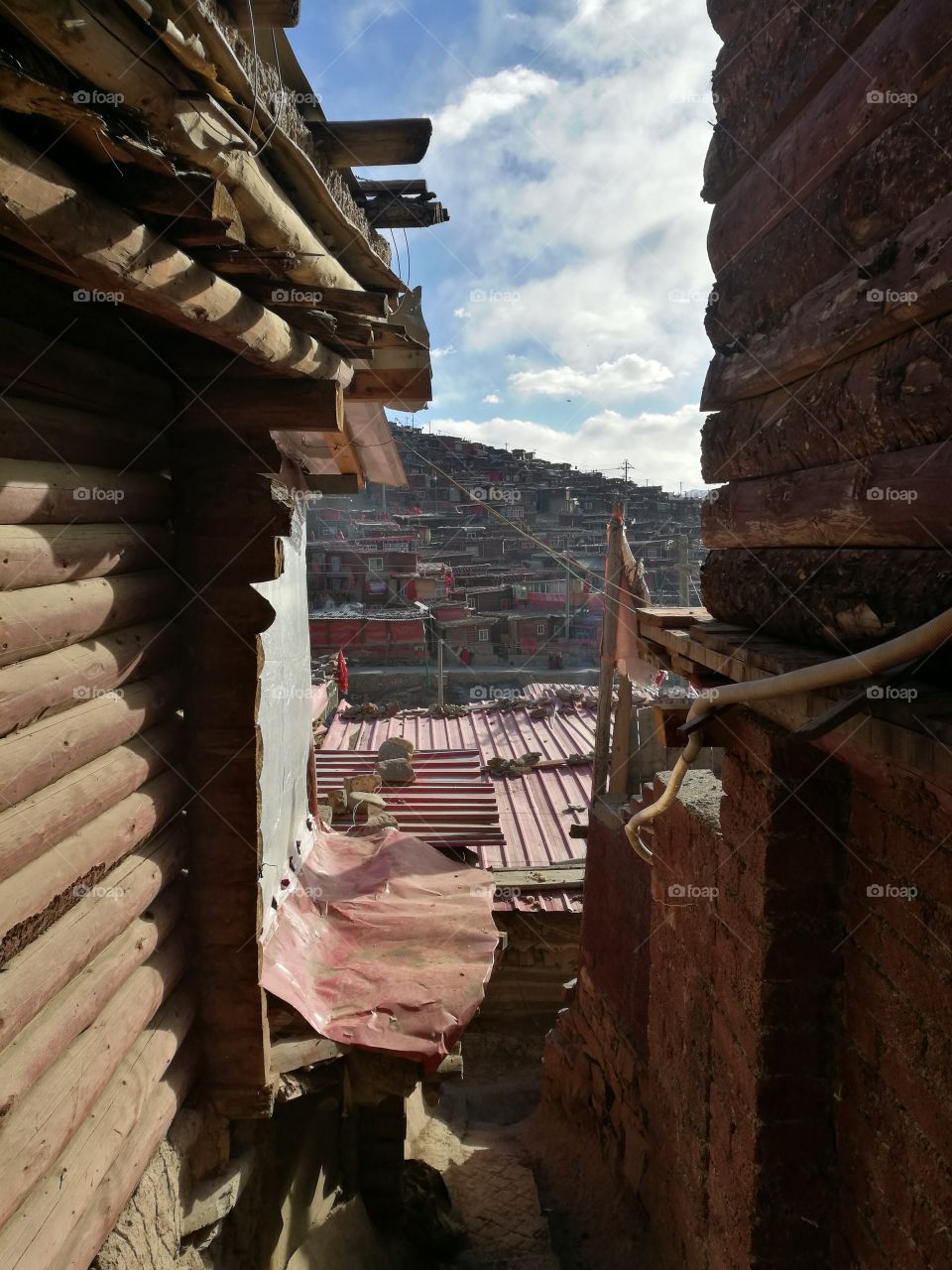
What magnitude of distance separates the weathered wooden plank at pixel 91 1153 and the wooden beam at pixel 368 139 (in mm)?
3888

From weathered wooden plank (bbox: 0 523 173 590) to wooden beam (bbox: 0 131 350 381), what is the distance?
2.83 feet

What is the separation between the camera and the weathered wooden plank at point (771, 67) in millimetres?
2287

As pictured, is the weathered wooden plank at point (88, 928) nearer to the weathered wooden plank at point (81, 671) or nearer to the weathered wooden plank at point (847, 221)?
the weathered wooden plank at point (81, 671)

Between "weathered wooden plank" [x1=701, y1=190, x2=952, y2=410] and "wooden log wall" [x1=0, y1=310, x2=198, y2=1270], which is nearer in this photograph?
"weathered wooden plank" [x1=701, y1=190, x2=952, y2=410]

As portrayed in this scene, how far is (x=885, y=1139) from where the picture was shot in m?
2.32

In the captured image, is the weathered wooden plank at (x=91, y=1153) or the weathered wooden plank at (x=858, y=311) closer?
the weathered wooden plank at (x=858, y=311)

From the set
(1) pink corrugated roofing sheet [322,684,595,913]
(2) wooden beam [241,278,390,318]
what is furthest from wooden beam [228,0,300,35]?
(1) pink corrugated roofing sheet [322,684,595,913]

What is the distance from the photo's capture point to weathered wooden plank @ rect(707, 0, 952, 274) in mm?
1919

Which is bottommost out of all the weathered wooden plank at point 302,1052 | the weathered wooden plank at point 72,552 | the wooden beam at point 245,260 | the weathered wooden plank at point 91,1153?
the weathered wooden plank at point 302,1052

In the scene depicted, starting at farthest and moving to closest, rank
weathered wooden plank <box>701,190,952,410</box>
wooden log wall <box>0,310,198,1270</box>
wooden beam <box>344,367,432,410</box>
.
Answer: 1. wooden beam <box>344,367,432,410</box>
2. wooden log wall <box>0,310,198,1270</box>
3. weathered wooden plank <box>701,190,952,410</box>

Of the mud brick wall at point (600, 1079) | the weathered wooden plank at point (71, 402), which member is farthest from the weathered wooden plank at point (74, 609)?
the mud brick wall at point (600, 1079)

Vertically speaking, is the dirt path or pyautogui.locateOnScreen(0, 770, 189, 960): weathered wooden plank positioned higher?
Answer: pyautogui.locateOnScreen(0, 770, 189, 960): weathered wooden plank

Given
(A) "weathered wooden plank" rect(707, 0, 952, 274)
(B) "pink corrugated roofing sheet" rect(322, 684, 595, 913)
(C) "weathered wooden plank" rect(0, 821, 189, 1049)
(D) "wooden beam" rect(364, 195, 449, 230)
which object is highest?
(D) "wooden beam" rect(364, 195, 449, 230)

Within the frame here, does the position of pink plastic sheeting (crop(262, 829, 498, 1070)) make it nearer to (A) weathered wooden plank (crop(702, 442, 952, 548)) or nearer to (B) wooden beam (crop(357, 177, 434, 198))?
(A) weathered wooden plank (crop(702, 442, 952, 548))
